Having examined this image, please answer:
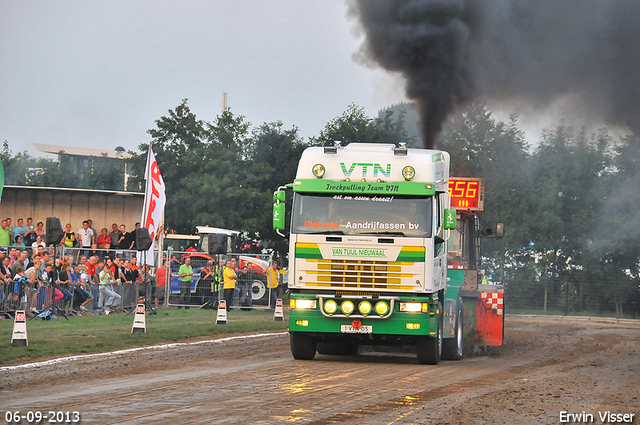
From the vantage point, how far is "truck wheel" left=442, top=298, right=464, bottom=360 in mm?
16158

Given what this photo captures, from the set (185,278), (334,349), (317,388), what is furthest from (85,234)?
(317,388)

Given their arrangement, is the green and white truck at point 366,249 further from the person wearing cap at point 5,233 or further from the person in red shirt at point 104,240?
the person in red shirt at point 104,240

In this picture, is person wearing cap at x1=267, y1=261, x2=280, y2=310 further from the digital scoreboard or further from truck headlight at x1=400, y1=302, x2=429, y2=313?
truck headlight at x1=400, y1=302, x2=429, y2=313

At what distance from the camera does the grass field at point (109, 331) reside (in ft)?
50.1

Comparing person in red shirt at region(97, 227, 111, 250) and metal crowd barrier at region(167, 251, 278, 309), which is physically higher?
person in red shirt at region(97, 227, 111, 250)

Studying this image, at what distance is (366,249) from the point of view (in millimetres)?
13930

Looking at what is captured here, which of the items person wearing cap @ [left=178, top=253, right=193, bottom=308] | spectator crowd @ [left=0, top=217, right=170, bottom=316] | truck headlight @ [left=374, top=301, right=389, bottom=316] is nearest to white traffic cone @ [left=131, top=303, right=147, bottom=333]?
spectator crowd @ [left=0, top=217, right=170, bottom=316]

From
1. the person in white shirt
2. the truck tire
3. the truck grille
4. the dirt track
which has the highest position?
the person in white shirt

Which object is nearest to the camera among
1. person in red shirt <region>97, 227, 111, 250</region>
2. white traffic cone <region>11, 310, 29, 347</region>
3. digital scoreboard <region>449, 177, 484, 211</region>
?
white traffic cone <region>11, 310, 29, 347</region>

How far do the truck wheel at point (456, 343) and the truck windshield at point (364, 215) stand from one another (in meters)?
3.01

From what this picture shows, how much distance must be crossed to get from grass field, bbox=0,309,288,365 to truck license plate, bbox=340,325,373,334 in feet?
15.5

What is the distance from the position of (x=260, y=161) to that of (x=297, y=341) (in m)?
36.9

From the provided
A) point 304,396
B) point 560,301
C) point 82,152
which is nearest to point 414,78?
point 304,396

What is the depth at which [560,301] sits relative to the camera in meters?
45.5
